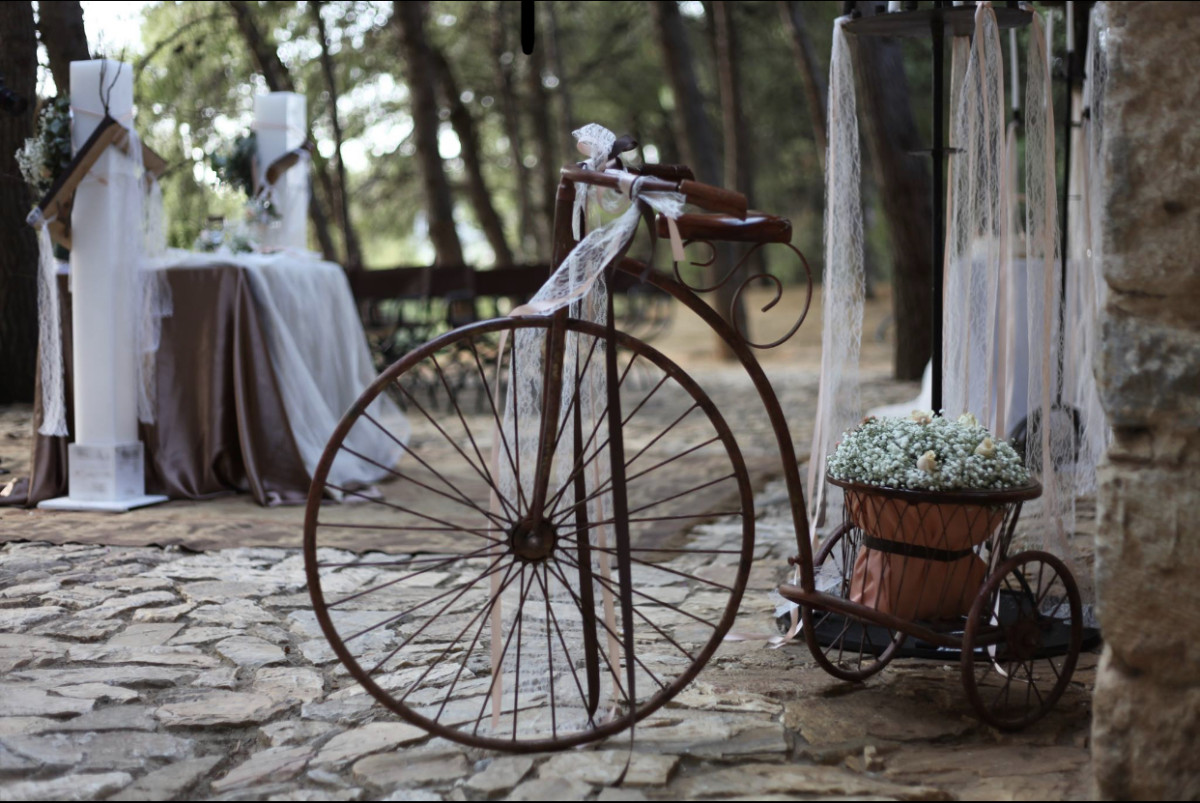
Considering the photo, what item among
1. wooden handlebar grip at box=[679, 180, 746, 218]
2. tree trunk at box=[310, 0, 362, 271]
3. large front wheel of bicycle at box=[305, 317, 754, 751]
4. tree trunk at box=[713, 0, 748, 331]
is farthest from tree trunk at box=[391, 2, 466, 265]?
wooden handlebar grip at box=[679, 180, 746, 218]

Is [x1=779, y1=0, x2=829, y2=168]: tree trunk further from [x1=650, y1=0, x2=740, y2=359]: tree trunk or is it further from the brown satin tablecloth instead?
the brown satin tablecloth

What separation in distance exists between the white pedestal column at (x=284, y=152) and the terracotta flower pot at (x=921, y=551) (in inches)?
161

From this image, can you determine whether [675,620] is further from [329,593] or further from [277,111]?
[277,111]

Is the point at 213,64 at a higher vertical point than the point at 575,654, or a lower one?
higher

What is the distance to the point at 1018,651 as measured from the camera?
2439mm

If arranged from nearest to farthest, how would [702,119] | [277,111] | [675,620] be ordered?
[675,620], [277,111], [702,119]

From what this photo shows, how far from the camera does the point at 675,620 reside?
3199mm

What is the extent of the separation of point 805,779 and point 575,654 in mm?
881

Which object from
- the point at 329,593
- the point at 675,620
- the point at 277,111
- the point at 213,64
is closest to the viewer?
the point at 675,620

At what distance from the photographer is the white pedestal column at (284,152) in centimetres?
588

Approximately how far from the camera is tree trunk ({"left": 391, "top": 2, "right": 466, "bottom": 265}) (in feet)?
32.3

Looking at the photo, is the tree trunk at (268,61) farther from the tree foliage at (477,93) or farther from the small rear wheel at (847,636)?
the small rear wheel at (847,636)

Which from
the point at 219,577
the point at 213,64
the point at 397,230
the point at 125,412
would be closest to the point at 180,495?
the point at 125,412

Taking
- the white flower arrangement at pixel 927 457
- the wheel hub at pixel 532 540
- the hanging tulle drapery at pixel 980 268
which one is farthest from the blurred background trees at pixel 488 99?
the wheel hub at pixel 532 540
